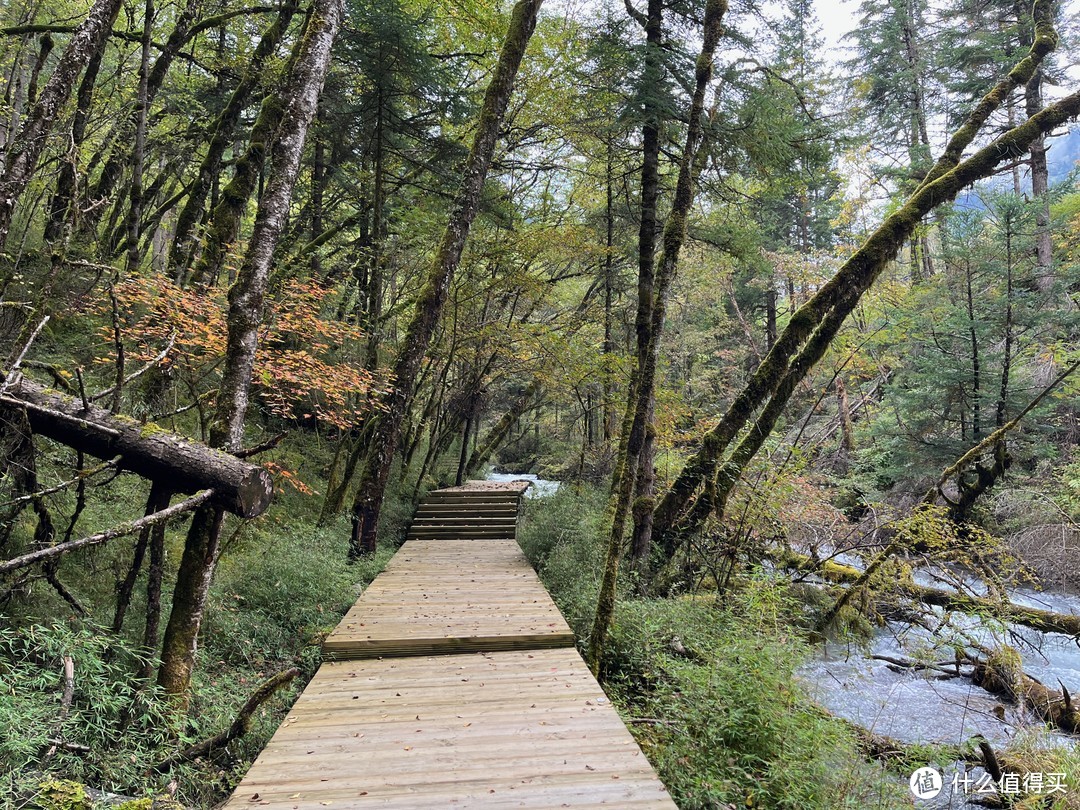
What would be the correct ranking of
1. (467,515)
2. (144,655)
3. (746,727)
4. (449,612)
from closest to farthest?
1. (746,727)
2. (144,655)
3. (449,612)
4. (467,515)

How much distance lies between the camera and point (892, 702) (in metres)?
6.12

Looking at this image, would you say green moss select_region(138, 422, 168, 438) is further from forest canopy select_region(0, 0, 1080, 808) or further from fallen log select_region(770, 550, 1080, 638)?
fallen log select_region(770, 550, 1080, 638)

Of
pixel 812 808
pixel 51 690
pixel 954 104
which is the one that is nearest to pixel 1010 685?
pixel 812 808

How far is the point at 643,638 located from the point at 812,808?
7.89 ft

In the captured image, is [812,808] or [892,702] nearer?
[812,808]

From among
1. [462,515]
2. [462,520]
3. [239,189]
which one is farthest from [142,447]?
[462,515]

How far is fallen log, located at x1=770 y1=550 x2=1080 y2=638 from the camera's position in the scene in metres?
5.79

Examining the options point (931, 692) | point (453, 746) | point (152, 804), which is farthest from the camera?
point (931, 692)

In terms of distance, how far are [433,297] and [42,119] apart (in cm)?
486

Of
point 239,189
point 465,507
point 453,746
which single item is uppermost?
point 239,189

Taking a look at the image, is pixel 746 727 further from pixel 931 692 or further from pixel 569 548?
pixel 569 548

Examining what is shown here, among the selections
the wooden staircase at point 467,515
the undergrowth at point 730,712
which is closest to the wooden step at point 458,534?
the wooden staircase at point 467,515

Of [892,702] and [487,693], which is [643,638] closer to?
[487,693]

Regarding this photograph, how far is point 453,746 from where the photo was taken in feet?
10.4
